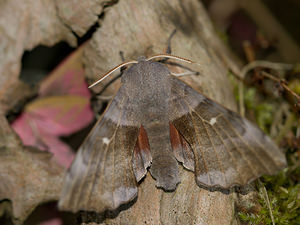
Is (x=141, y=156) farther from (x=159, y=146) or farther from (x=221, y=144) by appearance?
(x=221, y=144)

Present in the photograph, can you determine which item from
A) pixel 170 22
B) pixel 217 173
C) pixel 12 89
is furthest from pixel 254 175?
pixel 12 89

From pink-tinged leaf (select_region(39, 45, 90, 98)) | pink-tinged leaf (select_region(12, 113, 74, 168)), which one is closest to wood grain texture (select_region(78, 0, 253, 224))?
pink-tinged leaf (select_region(39, 45, 90, 98))

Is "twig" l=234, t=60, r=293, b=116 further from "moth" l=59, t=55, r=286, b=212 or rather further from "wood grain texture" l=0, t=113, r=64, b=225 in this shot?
"wood grain texture" l=0, t=113, r=64, b=225

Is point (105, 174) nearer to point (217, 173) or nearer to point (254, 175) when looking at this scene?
point (217, 173)

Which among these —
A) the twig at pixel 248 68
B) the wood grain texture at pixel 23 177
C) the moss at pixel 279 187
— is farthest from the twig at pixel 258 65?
the wood grain texture at pixel 23 177

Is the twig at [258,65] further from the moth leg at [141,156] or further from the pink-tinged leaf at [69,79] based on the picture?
the pink-tinged leaf at [69,79]

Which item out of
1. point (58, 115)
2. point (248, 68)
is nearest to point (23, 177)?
point (58, 115)

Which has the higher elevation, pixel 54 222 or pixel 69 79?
pixel 69 79
